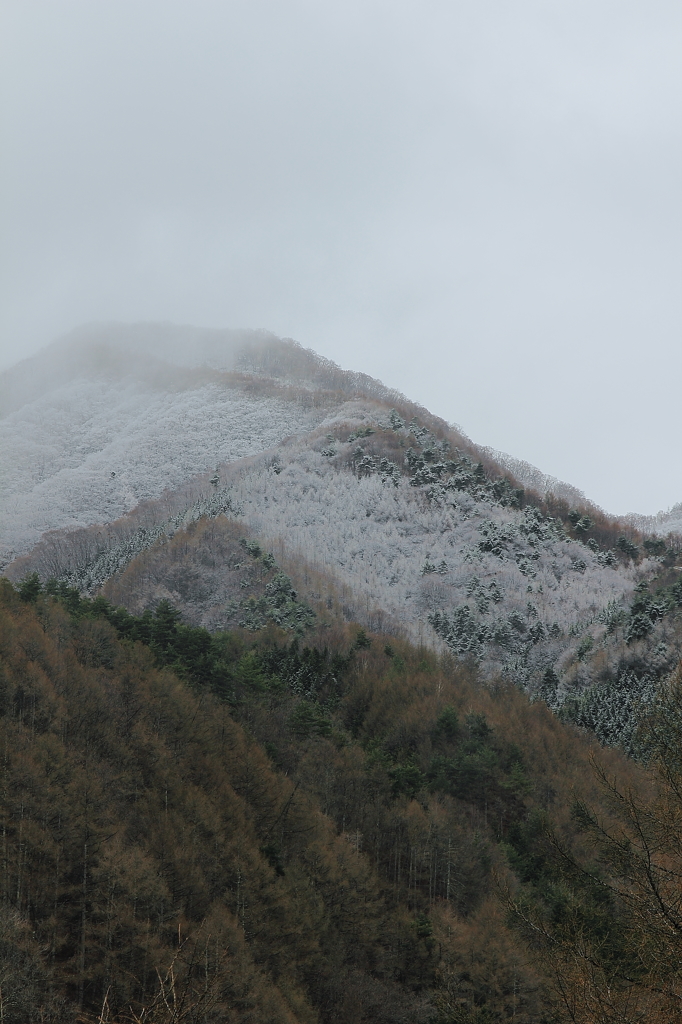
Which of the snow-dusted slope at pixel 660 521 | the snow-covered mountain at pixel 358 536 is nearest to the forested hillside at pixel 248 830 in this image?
the snow-covered mountain at pixel 358 536

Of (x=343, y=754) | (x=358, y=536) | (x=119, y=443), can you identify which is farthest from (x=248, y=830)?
(x=119, y=443)

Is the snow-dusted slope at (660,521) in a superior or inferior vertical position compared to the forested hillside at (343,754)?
superior

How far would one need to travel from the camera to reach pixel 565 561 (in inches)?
4715

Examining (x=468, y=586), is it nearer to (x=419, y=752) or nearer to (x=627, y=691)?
(x=627, y=691)

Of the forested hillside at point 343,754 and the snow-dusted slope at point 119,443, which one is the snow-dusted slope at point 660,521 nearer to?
the forested hillside at point 343,754

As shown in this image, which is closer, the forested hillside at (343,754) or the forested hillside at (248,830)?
the forested hillside at (343,754)

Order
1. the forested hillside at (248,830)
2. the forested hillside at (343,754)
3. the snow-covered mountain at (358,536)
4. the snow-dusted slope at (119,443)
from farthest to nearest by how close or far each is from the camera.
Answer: the snow-dusted slope at (119,443) → the snow-covered mountain at (358,536) → the forested hillside at (248,830) → the forested hillside at (343,754)

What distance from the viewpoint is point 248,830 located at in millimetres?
44750

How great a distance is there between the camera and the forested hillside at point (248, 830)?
31.9 meters

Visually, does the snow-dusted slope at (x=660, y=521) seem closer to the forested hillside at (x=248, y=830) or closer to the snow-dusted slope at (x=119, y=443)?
the snow-dusted slope at (x=119, y=443)

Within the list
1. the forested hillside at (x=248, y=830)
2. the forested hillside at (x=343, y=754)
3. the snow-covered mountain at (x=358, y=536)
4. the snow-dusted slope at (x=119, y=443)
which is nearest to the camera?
the forested hillside at (x=343, y=754)

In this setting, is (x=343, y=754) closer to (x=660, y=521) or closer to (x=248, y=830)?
(x=248, y=830)

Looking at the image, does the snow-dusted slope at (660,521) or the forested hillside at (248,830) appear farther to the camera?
the snow-dusted slope at (660,521)

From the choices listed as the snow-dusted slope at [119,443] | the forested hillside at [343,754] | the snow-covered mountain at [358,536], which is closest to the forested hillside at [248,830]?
the forested hillside at [343,754]
